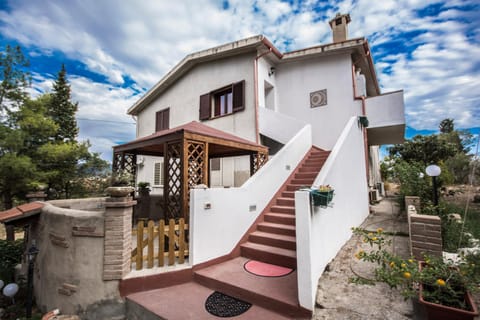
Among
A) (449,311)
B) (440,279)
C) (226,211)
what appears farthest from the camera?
(226,211)

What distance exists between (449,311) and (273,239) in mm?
2526

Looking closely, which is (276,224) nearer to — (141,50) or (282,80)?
(282,80)

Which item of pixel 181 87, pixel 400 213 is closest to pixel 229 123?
pixel 181 87

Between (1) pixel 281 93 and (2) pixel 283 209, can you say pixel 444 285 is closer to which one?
(2) pixel 283 209

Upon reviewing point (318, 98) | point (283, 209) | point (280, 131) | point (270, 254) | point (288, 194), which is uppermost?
point (318, 98)

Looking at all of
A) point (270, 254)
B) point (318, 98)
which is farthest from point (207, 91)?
point (270, 254)

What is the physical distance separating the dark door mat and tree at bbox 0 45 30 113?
13690mm

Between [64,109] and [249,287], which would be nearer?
[249,287]

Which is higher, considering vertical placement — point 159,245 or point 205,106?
point 205,106

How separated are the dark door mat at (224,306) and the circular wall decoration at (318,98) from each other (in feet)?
25.1

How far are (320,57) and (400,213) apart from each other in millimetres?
6512

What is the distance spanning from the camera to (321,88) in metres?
8.35

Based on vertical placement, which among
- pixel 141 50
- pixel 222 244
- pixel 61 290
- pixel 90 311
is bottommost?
pixel 90 311

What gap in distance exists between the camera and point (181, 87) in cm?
1127
